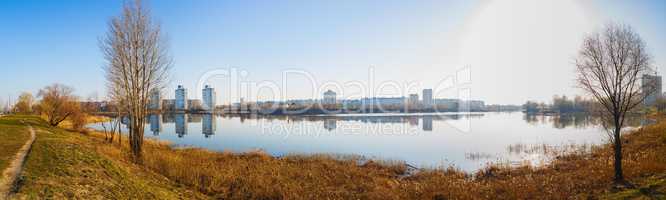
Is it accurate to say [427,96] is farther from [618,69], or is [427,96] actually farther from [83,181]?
[83,181]

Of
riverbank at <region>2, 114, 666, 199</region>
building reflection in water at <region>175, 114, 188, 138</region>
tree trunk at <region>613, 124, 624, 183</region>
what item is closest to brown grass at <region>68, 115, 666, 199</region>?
riverbank at <region>2, 114, 666, 199</region>

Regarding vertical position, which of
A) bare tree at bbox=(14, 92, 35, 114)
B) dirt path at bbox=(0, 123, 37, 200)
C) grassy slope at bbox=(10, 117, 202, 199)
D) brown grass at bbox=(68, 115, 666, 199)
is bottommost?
brown grass at bbox=(68, 115, 666, 199)

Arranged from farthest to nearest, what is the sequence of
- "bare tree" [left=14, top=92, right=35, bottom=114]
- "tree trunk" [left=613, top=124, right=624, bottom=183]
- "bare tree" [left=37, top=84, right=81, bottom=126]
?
"bare tree" [left=14, top=92, right=35, bottom=114], "bare tree" [left=37, top=84, right=81, bottom=126], "tree trunk" [left=613, top=124, right=624, bottom=183]

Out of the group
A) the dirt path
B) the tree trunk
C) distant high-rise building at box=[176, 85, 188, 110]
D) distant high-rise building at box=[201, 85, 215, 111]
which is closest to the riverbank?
the dirt path

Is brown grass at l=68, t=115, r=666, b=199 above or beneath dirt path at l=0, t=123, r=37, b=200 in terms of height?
beneath

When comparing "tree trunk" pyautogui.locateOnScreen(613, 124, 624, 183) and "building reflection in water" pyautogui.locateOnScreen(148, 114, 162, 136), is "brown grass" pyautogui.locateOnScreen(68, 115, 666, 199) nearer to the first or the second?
"tree trunk" pyautogui.locateOnScreen(613, 124, 624, 183)

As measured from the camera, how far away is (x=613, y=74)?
9039mm

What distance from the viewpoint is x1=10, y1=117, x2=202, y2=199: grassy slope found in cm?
648

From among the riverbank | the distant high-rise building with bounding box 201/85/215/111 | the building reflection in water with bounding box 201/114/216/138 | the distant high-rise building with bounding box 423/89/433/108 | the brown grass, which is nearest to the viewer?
the riverbank

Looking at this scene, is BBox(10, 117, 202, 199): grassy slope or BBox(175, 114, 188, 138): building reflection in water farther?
BBox(175, 114, 188, 138): building reflection in water

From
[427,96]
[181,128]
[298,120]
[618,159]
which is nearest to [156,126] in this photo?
[181,128]

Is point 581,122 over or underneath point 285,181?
underneath

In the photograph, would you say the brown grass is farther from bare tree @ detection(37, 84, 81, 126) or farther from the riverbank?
bare tree @ detection(37, 84, 81, 126)

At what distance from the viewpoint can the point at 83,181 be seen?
24.6 ft
